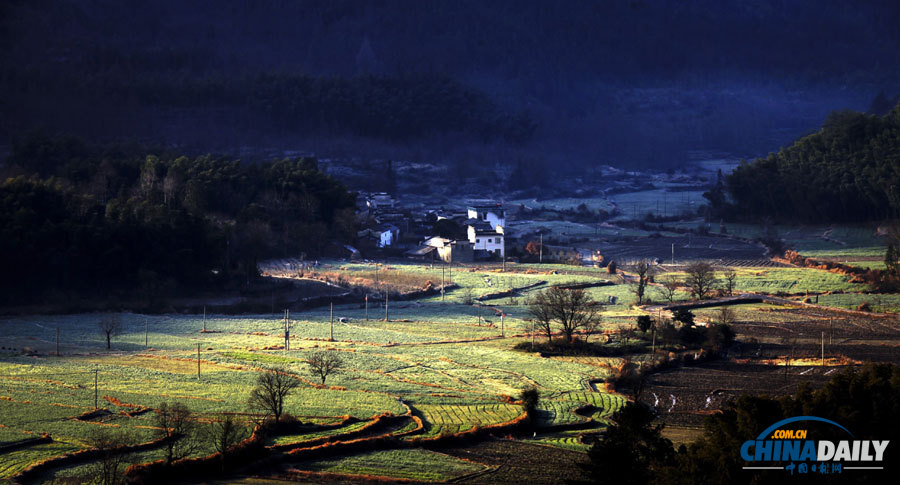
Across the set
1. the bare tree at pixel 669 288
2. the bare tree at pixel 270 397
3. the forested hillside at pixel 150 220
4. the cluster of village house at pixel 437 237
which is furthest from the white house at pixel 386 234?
the bare tree at pixel 270 397

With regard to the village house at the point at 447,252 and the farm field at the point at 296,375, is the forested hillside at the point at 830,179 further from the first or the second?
the farm field at the point at 296,375

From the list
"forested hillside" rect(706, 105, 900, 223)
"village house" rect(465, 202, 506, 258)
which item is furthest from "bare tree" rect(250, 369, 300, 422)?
"forested hillside" rect(706, 105, 900, 223)

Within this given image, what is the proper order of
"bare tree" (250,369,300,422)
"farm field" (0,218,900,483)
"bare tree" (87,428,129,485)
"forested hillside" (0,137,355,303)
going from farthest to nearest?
"forested hillside" (0,137,355,303) → "bare tree" (250,369,300,422) → "farm field" (0,218,900,483) → "bare tree" (87,428,129,485)

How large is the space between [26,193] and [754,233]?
1643 inches

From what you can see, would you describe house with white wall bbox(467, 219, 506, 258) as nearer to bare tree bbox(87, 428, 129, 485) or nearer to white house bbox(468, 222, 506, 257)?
white house bbox(468, 222, 506, 257)

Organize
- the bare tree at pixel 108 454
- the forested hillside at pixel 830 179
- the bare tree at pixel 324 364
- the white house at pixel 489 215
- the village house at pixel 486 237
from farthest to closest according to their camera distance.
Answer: the white house at pixel 489 215 < the forested hillside at pixel 830 179 < the village house at pixel 486 237 < the bare tree at pixel 324 364 < the bare tree at pixel 108 454

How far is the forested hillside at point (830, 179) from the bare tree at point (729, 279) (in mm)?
17036

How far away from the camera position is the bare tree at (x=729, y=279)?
4033 cm

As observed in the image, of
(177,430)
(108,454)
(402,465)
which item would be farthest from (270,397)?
(108,454)

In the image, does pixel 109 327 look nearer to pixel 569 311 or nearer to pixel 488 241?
pixel 569 311

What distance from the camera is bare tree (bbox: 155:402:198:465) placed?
1698 cm

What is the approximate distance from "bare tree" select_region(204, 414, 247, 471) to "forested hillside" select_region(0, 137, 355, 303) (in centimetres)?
2135

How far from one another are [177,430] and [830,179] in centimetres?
5274

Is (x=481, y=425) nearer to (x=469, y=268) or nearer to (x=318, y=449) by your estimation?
(x=318, y=449)
